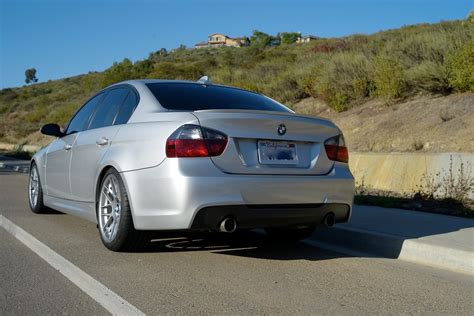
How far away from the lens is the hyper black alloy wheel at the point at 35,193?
8.00m

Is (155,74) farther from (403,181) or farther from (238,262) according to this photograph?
(238,262)

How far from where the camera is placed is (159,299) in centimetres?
418

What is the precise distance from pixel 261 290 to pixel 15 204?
6.01 metres

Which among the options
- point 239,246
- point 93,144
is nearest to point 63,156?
point 93,144

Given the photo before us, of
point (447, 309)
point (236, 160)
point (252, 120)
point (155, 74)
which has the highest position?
point (155, 74)

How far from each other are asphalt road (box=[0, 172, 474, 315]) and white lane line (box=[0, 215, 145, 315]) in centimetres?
5

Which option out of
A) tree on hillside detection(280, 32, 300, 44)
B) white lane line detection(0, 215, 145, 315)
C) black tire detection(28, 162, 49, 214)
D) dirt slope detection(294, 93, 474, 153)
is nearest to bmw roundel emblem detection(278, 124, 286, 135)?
white lane line detection(0, 215, 145, 315)

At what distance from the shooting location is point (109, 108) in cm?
639

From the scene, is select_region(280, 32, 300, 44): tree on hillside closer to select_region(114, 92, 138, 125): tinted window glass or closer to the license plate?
select_region(114, 92, 138, 125): tinted window glass

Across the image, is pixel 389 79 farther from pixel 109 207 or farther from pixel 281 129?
pixel 109 207

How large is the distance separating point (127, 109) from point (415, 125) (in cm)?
867

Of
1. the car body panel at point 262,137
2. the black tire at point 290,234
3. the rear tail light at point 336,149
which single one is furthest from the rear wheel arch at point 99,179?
the rear tail light at point 336,149

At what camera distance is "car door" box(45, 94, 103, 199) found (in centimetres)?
683

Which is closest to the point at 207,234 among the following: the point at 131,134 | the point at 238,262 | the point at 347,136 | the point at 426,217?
the point at 238,262
